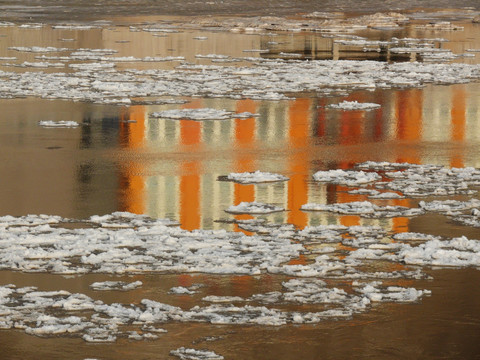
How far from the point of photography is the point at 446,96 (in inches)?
779

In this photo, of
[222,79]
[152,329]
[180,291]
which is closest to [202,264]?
[180,291]

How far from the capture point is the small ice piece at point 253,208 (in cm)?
1048

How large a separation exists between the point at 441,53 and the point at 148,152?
16.6m

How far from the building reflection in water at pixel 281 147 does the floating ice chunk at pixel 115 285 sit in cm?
179

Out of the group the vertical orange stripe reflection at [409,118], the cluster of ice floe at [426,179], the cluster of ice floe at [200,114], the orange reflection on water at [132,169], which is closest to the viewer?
the orange reflection on water at [132,169]

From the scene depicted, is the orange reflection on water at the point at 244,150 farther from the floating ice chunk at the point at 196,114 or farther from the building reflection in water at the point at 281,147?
the floating ice chunk at the point at 196,114

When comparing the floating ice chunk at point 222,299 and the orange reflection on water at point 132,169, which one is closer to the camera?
the floating ice chunk at point 222,299

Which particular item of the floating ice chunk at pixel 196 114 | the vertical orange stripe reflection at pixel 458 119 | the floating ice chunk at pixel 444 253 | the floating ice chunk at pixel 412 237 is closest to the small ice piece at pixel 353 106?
the vertical orange stripe reflection at pixel 458 119

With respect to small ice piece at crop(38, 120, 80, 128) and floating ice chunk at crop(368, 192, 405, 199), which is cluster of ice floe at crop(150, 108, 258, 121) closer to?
small ice piece at crop(38, 120, 80, 128)

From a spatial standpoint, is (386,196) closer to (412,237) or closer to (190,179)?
(412,237)

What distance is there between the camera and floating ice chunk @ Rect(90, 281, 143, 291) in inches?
317

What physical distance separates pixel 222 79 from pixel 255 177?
33.4 feet

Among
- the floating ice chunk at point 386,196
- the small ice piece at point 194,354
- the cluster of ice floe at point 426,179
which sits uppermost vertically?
the cluster of ice floe at point 426,179

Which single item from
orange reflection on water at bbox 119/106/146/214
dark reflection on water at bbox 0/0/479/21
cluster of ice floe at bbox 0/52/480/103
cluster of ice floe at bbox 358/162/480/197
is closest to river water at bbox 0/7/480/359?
orange reflection on water at bbox 119/106/146/214
